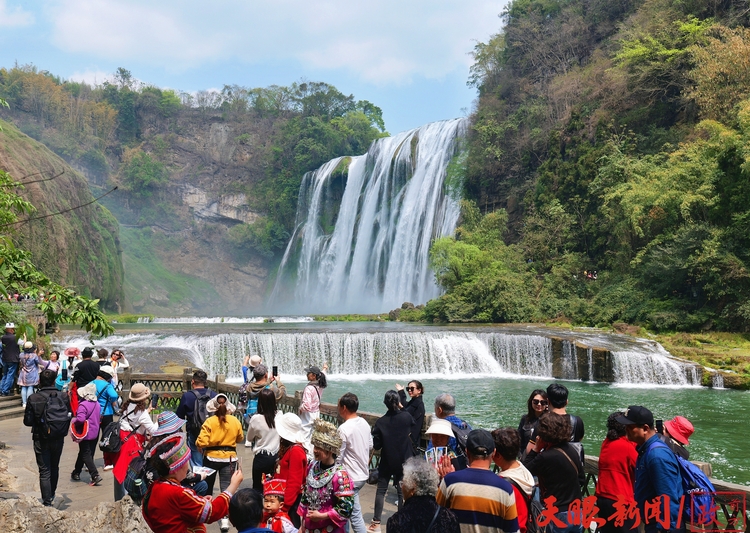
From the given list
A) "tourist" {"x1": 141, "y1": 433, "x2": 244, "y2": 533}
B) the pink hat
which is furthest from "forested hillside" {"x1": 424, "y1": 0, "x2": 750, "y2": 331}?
"tourist" {"x1": 141, "y1": 433, "x2": 244, "y2": 533}

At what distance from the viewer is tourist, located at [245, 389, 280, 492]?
5.25 m

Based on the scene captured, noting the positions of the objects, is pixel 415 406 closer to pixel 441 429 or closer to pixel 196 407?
pixel 441 429

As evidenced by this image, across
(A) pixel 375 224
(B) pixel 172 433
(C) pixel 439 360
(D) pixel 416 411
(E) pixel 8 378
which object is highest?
(A) pixel 375 224

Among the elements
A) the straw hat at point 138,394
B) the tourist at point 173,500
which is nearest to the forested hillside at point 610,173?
the straw hat at point 138,394

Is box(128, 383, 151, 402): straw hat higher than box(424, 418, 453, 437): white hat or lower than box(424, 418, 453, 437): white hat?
higher

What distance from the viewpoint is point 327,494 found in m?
3.92

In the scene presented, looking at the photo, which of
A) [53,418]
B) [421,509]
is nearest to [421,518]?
[421,509]

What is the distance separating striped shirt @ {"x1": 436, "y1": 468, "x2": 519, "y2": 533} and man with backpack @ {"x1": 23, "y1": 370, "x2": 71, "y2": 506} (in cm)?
458

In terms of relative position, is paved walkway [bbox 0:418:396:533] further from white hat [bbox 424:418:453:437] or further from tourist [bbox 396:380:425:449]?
white hat [bbox 424:418:453:437]

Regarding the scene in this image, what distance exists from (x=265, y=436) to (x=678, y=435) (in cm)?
322

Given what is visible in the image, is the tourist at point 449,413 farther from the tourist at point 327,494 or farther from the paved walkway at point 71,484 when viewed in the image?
the paved walkway at point 71,484

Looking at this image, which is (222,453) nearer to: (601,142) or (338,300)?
(601,142)

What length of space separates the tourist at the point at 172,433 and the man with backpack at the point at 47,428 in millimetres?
2867

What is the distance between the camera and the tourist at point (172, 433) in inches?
149
